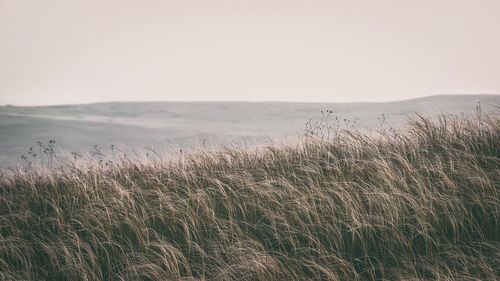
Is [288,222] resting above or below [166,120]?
above

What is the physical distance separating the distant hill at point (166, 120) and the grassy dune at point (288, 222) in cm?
157

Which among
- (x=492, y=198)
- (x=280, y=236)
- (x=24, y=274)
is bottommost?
(x=24, y=274)

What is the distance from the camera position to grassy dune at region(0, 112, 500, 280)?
9.53 ft

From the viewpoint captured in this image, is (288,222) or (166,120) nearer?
(288,222)

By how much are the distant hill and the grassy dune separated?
5.16 feet

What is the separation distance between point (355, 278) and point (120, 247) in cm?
168

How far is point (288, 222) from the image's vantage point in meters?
3.40

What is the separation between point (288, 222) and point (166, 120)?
37.7 meters

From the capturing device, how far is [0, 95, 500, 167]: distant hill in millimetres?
23391

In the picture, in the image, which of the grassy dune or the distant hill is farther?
the distant hill

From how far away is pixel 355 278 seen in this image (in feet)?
8.92

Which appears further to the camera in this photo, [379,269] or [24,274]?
[24,274]

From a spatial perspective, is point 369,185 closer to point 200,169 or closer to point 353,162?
point 353,162

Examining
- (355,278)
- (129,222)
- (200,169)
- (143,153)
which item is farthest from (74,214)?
(355,278)
